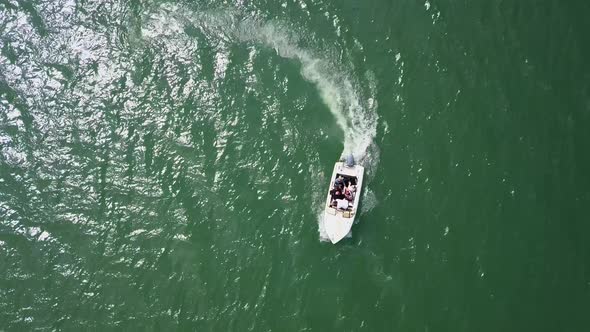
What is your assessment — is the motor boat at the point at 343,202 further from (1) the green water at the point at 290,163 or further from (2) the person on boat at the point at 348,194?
(1) the green water at the point at 290,163

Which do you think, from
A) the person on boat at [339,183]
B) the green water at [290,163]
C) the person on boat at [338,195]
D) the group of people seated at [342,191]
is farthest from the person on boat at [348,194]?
the green water at [290,163]

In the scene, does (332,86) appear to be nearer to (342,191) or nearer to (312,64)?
(312,64)

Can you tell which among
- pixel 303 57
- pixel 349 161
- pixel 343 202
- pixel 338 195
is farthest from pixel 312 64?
pixel 343 202

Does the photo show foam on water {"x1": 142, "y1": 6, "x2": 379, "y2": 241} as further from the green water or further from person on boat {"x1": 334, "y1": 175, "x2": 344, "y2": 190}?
person on boat {"x1": 334, "y1": 175, "x2": 344, "y2": 190}

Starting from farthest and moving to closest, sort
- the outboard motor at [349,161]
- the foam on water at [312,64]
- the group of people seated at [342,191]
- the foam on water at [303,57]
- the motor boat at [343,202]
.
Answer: the foam on water at [303,57] → the foam on water at [312,64] → the outboard motor at [349,161] → the group of people seated at [342,191] → the motor boat at [343,202]

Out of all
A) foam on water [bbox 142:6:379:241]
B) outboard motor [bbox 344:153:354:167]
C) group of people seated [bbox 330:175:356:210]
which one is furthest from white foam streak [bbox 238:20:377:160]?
group of people seated [bbox 330:175:356:210]

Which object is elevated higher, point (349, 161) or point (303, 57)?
point (303, 57)

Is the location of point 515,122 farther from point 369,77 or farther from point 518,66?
point 369,77

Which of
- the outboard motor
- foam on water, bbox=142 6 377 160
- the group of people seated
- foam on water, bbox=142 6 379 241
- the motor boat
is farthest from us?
foam on water, bbox=142 6 377 160
